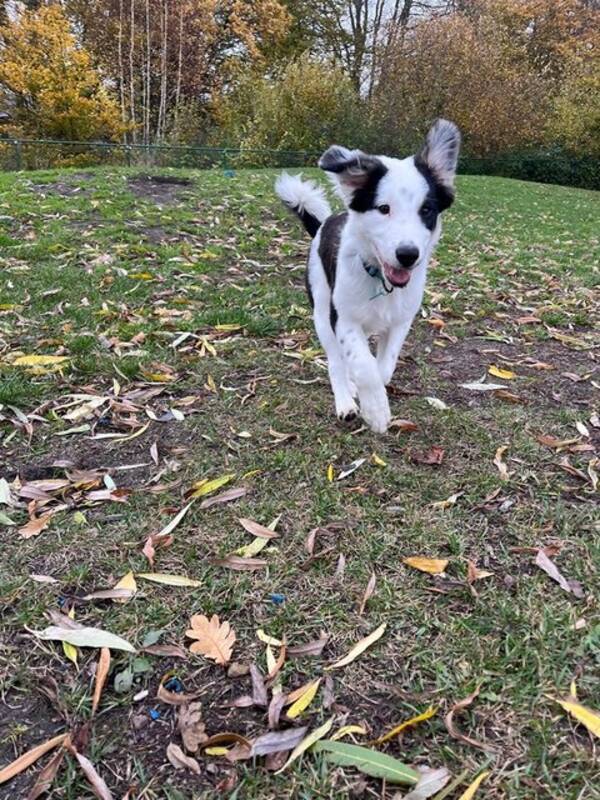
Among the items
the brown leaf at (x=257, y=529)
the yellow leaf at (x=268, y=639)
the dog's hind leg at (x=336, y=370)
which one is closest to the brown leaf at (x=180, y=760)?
the yellow leaf at (x=268, y=639)

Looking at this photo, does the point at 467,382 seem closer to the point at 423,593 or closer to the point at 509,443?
the point at 509,443

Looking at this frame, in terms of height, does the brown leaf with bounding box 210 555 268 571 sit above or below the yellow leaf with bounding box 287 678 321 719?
above

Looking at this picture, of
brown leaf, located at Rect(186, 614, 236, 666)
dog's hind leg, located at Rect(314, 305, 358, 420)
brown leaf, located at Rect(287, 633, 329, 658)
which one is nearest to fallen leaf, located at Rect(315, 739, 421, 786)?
brown leaf, located at Rect(287, 633, 329, 658)

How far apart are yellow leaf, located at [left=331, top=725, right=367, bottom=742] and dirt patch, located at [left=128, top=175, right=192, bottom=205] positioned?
29.5ft

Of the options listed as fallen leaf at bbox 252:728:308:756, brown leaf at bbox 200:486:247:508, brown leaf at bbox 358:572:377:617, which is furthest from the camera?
brown leaf at bbox 200:486:247:508

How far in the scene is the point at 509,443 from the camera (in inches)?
115

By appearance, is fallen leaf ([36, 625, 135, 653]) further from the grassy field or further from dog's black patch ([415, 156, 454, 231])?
dog's black patch ([415, 156, 454, 231])

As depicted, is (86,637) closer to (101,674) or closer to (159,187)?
(101,674)

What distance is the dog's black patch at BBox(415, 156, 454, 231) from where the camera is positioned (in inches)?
116

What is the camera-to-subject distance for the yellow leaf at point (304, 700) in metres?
1.59

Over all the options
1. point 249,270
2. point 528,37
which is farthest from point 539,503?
point 528,37

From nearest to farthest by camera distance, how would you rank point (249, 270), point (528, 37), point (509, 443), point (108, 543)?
point (108, 543)
point (509, 443)
point (249, 270)
point (528, 37)

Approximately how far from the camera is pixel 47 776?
4.65 ft

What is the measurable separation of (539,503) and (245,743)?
1.54 m
